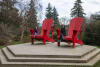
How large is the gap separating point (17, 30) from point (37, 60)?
1796 cm

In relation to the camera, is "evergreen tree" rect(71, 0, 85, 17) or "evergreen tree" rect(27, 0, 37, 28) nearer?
"evergreen tree" rect(27, 0, 37, 28)

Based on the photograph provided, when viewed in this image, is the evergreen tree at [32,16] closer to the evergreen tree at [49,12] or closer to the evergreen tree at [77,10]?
the evergreen tree at [77,10]

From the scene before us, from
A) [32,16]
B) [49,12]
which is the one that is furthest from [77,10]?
[32,16]

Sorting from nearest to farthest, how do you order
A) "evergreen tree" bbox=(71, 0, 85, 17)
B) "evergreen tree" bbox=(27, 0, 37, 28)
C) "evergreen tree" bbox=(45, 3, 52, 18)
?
"evergreen tree" bbox=(27, 0, 37, 28), "evergreen tree" bbox=(71, 0, 85, 17), "evergreen tree" bbox=(45, 3, 52, 18)

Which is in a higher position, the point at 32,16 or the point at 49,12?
the point at 49,12

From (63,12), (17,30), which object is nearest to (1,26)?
(17,30)

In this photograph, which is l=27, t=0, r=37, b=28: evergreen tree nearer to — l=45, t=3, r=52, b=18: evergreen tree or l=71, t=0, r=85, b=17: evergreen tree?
l=71, t=0, r=85, b=17: evergreen tree

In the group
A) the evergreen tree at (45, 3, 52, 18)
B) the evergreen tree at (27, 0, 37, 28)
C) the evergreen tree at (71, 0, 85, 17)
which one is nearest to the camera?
the evergreen tree at (27, 0, 37, 28)

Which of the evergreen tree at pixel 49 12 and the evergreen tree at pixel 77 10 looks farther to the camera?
the evergreen tree at pixel 49 12

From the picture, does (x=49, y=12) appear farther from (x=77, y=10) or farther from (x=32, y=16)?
(x=32, y=16)

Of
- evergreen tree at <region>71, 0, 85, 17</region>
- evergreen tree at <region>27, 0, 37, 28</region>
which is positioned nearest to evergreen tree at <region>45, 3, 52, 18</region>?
evergreen tree at <region>71, 0, 85, 17</region>

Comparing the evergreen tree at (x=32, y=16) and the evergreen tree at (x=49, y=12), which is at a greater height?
the evergreen tree at (x=49, y=12)

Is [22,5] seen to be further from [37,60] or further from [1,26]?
[37,60]

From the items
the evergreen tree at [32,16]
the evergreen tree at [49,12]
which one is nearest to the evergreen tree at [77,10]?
the evergreen tree at [49,12]
